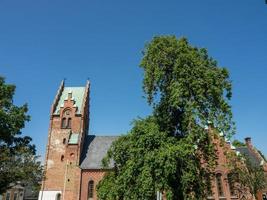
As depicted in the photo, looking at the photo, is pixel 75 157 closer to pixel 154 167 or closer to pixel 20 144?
pixel 20 144

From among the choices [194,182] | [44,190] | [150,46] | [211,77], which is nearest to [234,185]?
[194,182]

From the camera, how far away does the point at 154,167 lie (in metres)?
23.8

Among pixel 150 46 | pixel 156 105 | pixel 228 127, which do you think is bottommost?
pixel 228 127

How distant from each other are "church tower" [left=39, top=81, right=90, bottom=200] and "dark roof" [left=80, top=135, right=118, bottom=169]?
1084 millimetres

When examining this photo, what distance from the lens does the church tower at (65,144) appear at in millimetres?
41031

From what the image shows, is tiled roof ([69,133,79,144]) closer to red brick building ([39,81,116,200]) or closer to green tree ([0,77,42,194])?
red brick building ([39,81,116,200])

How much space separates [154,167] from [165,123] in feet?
15.1

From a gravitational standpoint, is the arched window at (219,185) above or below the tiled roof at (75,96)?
below

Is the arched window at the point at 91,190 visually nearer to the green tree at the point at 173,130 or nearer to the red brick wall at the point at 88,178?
the red brick wall at the point at 88,178

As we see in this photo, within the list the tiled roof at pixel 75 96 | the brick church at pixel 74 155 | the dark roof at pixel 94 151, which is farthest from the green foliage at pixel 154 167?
the tiled roof at pixel 75 96

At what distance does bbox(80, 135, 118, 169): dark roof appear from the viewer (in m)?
42.8

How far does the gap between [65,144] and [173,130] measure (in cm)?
2249

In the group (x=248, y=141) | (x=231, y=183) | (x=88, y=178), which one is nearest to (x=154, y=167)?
(x=231, y=183)

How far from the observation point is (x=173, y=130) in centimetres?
2709
